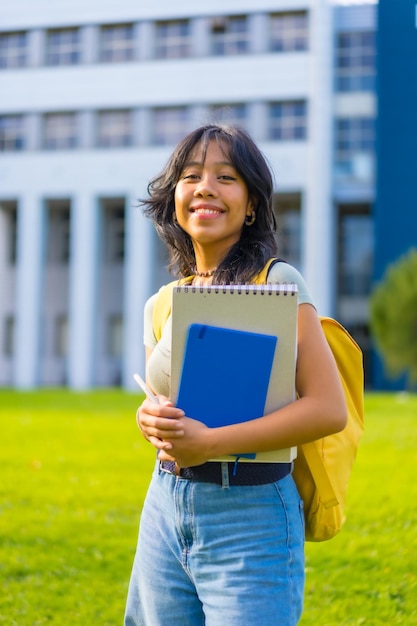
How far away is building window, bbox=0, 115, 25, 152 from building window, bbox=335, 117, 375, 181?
43.5ft

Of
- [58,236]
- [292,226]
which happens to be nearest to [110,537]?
[292,226]

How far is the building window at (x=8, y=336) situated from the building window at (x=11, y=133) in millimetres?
7525

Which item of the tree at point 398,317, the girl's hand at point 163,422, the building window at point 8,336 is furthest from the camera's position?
the building window at point 8,336

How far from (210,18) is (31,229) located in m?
11.2

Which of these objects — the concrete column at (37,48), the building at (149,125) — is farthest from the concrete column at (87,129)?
the concrete column at (37,48)

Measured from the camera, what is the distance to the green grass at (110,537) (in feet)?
13.3

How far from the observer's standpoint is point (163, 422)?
5.84 feet

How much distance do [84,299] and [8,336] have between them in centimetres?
580

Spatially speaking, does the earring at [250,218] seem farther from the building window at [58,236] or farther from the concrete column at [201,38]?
the building window at [58,236]

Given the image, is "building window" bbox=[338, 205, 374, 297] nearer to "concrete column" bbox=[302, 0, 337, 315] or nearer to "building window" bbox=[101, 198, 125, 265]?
"concrete column" bbox=[302, 0, 337, 315]

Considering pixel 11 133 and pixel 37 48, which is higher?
pixel 37 48

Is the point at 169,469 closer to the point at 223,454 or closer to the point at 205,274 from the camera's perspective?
the point at 223,454

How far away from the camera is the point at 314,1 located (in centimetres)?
3247

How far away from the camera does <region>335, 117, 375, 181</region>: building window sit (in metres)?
32.5
